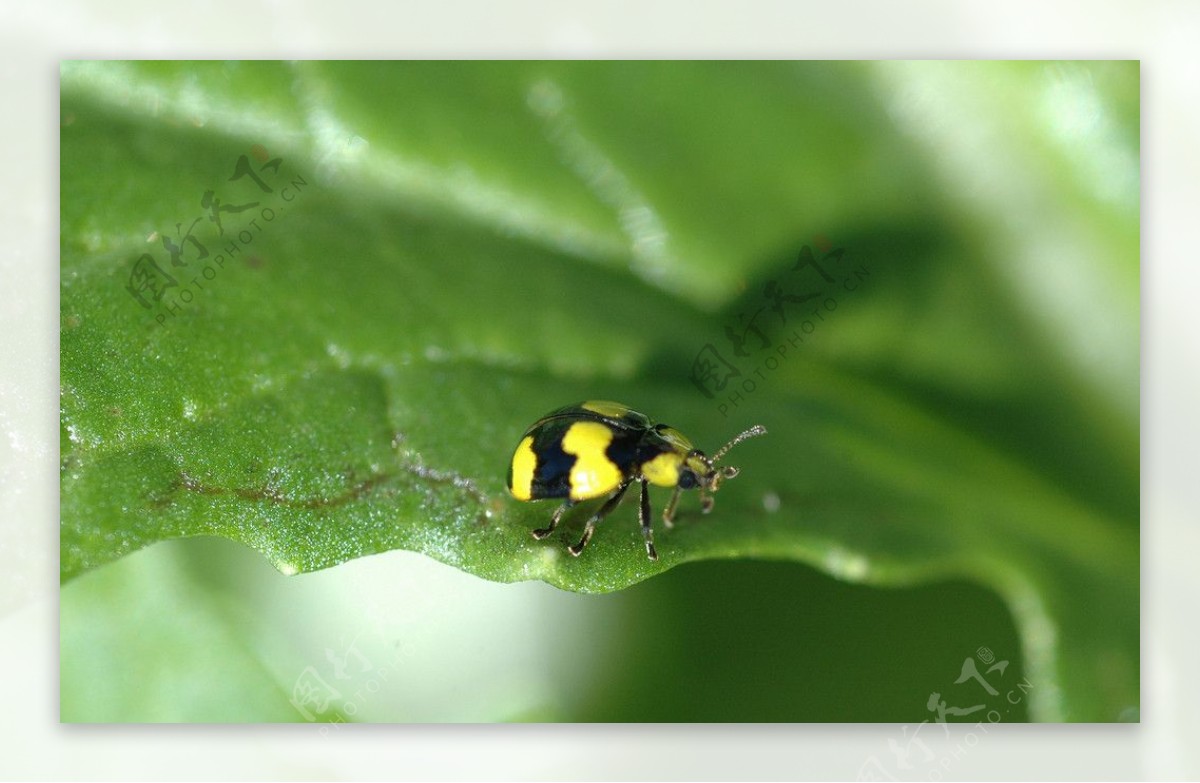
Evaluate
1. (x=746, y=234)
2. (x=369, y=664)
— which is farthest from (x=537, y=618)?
(x=746, y=234)

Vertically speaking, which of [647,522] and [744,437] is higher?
[744,437]

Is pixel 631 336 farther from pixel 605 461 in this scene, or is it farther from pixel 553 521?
pixel 553 521

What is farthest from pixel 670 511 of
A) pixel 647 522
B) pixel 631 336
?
pixel 631 336

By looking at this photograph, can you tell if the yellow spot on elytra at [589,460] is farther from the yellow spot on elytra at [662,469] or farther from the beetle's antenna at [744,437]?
the beetle's antenna at [744,437]

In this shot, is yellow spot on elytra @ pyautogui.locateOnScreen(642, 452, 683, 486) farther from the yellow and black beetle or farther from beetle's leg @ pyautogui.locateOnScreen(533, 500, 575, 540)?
beetle's leg @ pyautogui.locateOnScreen(533, 500, 575, 540)

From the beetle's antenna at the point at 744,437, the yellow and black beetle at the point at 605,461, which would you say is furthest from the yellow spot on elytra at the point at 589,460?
the beetle's antenna at the point at 744,437
